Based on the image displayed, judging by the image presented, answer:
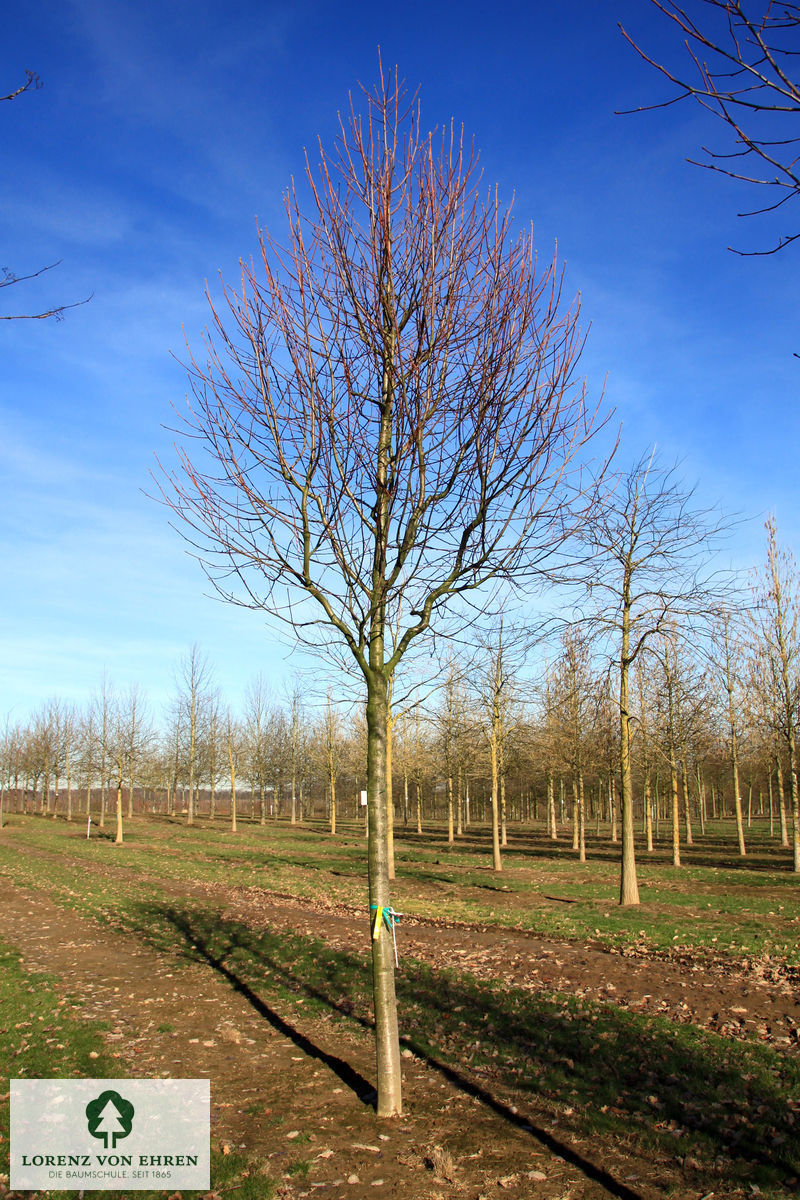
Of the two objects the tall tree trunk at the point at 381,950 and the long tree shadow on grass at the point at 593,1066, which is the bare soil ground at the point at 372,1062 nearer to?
the long tree shadow on grass at the point at 593,1066

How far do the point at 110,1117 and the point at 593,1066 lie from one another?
383 centimetres

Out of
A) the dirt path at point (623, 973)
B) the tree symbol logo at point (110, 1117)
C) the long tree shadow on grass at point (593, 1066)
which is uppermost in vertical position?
the tree symbol logo at point (110, 1117)

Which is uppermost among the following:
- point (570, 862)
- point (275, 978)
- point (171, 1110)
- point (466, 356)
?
point (466, 356)

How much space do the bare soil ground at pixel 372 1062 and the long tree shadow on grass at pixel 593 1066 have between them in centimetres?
11

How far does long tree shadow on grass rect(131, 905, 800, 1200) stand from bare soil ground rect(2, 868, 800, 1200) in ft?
0.37

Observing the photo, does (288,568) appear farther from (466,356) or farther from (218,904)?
(218,904)

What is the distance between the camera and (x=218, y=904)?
15.3 meters

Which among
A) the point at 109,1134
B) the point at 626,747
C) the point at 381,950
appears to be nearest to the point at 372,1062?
the point at 381,950

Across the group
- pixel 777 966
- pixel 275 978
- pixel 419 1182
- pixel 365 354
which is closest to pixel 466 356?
pixel 365 354

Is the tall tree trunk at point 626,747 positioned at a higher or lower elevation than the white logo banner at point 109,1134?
higher

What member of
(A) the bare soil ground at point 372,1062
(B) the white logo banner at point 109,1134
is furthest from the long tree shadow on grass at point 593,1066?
(B) the white logo banner at point 109,1134

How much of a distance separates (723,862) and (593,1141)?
23036 mm

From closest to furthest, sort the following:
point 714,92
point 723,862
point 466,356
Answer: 1. point 714,92
2. point 466,356
3. point 723,862

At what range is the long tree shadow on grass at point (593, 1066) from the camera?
4.65 metres
